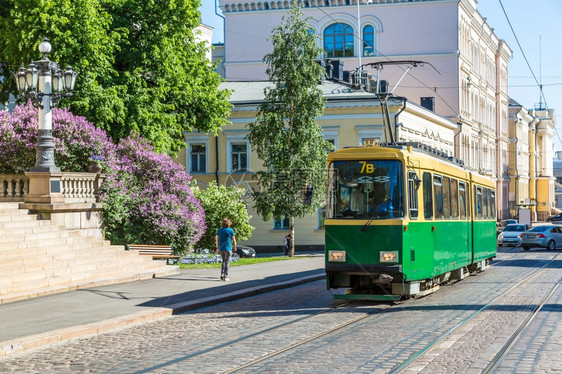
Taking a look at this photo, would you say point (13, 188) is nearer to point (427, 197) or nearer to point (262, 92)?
point (427, 197)

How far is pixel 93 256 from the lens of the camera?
840 inches

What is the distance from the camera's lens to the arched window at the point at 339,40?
221 ft

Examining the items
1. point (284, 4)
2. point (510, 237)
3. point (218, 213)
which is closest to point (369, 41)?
point (284, 4)

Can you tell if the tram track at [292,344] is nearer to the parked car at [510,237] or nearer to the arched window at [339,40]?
the parked car at [510,237]

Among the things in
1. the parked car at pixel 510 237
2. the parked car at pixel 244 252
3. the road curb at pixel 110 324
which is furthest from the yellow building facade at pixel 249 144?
the road curb at pixel 110 324

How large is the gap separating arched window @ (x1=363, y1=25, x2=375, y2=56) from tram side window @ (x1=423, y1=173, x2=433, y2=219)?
4961 cm

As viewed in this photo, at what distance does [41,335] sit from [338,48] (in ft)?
188

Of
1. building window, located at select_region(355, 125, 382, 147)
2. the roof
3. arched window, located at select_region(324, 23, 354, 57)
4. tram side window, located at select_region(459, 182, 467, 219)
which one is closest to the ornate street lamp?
tram side window, located at select_region(459, 182, 467, 219)

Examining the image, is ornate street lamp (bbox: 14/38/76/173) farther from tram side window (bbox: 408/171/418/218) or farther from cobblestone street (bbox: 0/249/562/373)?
tram side window (bbox: 408/171/418/218)

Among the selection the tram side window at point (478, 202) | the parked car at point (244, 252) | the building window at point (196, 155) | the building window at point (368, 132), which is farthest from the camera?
the building window at point (196, 155)

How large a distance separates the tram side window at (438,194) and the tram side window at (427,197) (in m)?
0.37

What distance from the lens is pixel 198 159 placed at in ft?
173

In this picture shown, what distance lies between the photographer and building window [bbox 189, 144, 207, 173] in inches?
2072

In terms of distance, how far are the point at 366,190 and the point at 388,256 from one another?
54.1 inches
